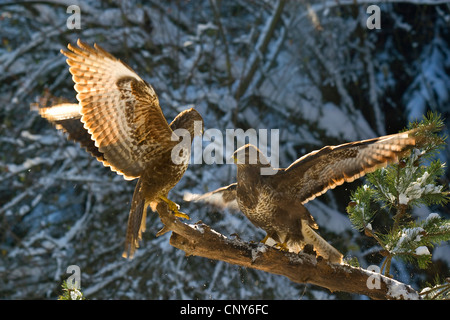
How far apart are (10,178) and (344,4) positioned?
374 centimetres

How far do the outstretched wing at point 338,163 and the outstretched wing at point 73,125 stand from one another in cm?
91

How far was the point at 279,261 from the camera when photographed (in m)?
2.02

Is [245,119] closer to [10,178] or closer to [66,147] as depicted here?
[66,147]

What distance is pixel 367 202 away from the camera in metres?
2.15

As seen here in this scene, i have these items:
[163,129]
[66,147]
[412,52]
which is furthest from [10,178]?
[412,52]

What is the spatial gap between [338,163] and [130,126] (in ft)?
3.17

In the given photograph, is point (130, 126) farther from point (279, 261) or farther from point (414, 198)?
point (414, 198)

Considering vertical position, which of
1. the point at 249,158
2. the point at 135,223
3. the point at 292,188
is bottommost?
the point at 135,223

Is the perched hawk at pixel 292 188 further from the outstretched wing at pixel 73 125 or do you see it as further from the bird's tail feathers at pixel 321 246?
the outstretched wing at pixel 73 125

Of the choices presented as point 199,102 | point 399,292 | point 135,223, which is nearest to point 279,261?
point 399,292

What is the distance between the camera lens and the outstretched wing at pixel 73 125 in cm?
223

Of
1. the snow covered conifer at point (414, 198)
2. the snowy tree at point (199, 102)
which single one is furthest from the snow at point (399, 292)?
the snowy tree at point (199, 102)

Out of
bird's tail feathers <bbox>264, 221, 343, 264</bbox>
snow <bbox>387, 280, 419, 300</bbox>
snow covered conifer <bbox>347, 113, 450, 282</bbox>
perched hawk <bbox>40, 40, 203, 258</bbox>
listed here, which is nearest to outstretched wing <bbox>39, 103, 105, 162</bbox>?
perched hawk <bbox>40, 40, 203, 258</bbox>

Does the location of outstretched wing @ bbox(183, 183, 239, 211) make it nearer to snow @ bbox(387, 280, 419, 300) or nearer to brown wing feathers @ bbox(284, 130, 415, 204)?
brown wing feathers @ bbox(284, 130, 415, 204)
